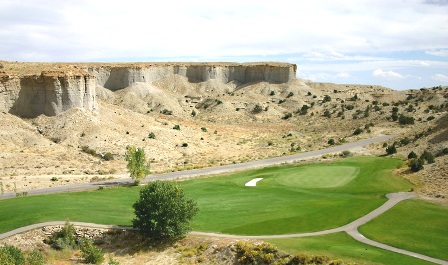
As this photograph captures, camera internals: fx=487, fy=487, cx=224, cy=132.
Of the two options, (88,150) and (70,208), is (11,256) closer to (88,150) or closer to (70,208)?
(70,208)

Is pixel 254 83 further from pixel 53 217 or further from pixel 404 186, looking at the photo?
pixel 53 217

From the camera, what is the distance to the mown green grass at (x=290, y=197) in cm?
4019

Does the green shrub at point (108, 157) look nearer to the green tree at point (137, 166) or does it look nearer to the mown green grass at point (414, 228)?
the green tree at point (137, 166)

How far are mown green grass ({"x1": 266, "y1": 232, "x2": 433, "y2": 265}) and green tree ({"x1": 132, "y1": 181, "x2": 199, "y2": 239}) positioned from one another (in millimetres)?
7111

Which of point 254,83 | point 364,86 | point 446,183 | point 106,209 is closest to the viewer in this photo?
point 106,209

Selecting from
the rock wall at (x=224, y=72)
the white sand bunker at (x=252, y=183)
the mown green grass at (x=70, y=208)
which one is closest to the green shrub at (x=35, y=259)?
the mown green grass at (x=70, y=208)

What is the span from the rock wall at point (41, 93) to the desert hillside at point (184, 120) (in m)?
0.16

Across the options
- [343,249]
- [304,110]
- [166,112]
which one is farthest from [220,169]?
[304,110]

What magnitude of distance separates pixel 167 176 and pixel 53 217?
21.1 m

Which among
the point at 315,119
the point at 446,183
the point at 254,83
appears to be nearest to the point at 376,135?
the point at 315,119

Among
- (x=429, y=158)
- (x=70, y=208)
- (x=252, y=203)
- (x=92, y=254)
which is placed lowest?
(x=92, y=254)

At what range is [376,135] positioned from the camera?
9006cm

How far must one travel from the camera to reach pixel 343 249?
33250 millimetres

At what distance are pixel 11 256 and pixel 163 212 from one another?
1126 cm
